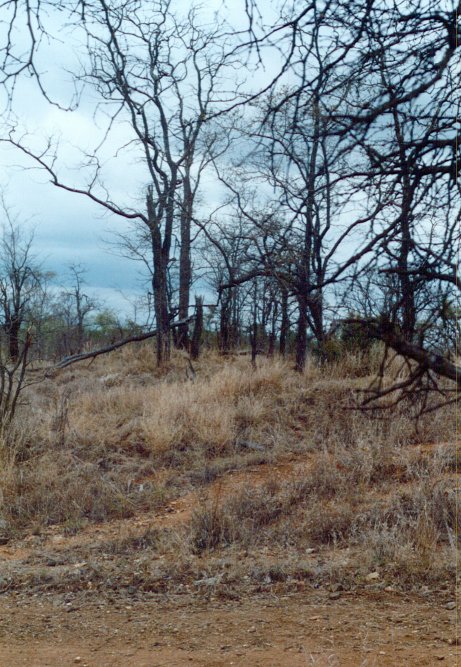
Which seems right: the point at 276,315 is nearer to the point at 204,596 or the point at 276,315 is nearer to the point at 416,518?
the point at 416,518

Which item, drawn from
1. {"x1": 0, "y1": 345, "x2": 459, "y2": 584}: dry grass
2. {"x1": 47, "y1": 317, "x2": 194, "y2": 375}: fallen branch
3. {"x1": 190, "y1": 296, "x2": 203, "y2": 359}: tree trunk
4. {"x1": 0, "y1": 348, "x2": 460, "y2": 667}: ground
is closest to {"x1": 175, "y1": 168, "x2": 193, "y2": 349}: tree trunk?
{"x1": 190, "y1": 296, "x2": 203, "y2": 359}: tree trunk

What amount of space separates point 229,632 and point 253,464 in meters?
4.49

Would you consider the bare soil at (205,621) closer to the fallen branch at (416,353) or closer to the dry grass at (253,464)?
the dry grass at (253,464)

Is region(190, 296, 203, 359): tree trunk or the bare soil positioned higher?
region(190, 296, 203, 359): tree trunk

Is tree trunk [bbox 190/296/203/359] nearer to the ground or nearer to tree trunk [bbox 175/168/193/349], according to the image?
tree trunk [bbox 175/168/193/349]

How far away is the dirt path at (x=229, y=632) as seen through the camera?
4102 mm

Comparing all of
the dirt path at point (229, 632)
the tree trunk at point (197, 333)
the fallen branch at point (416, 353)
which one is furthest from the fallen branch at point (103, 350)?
the fallen branch at point (416, 353)

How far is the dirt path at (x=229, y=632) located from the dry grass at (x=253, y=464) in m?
0.53

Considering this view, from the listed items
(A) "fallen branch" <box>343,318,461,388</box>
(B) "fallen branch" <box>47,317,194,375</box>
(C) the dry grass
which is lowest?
(C) the dry grass

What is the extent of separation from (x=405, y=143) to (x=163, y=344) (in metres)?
17.3

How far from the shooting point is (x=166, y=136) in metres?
20.3

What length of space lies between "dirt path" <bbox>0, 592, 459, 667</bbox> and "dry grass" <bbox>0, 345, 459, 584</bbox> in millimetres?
525

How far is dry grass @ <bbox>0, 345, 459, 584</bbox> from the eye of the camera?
19.5 feet

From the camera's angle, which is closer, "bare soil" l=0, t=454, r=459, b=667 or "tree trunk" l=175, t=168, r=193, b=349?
"bare soil" l=0, t=454, r=459, b=667
